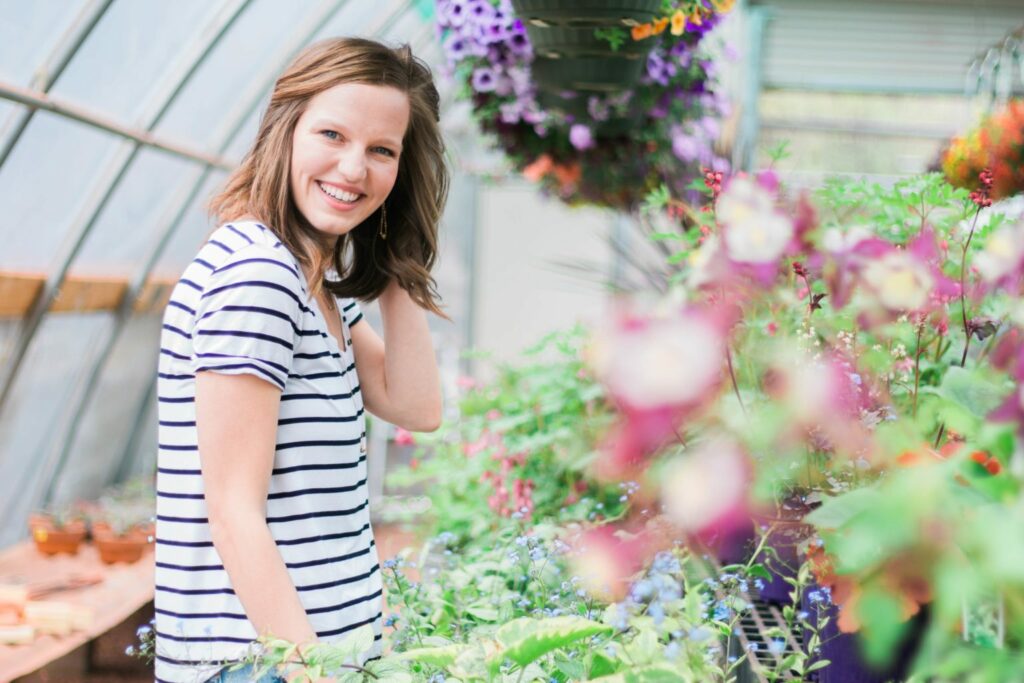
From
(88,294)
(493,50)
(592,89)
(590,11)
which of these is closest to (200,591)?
(590,11)

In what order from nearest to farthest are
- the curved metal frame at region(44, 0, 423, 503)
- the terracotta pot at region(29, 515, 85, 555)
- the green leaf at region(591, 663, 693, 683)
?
the green leaf at region(591, 663, 693, 683)
the terracotta pot at region(29, 515, 85, 555)
the curved metal frame at region(44, 0, 423, 503)

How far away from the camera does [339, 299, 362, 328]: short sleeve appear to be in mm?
1475

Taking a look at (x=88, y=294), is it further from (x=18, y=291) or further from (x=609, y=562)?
(x=609, y=562)

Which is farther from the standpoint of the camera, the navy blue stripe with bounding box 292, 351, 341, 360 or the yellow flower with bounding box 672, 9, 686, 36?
the yellow flower with bounding box 672, 9, 686, 36

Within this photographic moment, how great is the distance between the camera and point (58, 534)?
356 cm

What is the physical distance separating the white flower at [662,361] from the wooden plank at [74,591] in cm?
197

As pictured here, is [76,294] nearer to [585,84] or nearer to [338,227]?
[585,84]

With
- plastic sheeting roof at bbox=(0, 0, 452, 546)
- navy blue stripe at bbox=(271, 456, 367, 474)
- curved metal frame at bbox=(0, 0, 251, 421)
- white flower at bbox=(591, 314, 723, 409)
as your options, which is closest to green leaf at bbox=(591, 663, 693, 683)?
white flower at bbox=(591, 314, 723, 409)

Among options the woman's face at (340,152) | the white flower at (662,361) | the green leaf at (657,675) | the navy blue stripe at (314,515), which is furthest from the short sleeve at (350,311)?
the white flower at (662,361)

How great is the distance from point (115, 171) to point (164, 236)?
80 centimetres

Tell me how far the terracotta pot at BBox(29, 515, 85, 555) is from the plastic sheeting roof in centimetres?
22

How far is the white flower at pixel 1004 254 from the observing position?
1.97 ft

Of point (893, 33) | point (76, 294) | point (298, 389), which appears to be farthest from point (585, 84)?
point (893, 33)

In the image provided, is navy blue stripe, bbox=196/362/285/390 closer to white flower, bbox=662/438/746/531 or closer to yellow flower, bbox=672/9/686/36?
white flower, bbox=662/438/746/531
